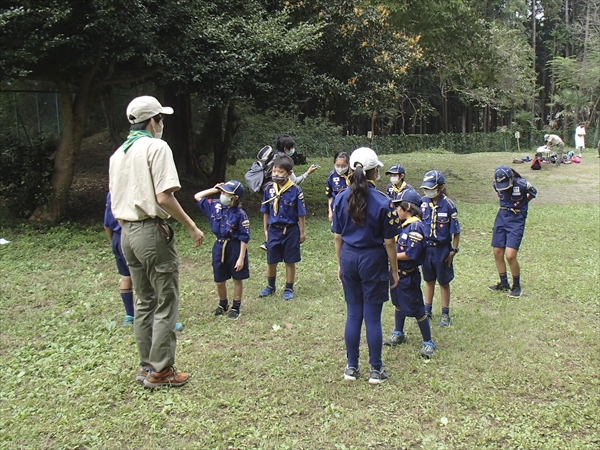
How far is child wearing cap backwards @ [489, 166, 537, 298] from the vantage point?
6246 mm

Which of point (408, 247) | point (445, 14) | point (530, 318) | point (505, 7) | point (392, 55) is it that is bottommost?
point (530, 318)

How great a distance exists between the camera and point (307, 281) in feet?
23.3

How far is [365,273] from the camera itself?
13.2 ft

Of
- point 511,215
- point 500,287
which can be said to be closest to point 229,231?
point 511,215

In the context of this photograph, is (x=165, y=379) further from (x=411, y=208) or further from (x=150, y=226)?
(x=411, y=208)

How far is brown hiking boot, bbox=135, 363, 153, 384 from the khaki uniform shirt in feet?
3.89

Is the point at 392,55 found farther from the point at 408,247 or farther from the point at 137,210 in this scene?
the point at 137,210

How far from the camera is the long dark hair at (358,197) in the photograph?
3.93 meters

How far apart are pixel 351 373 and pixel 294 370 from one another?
1.64 feet

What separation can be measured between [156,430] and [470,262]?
19.0ft

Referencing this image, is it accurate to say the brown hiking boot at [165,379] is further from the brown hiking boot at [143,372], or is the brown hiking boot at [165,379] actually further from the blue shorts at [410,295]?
the blue shorts at [410,295]

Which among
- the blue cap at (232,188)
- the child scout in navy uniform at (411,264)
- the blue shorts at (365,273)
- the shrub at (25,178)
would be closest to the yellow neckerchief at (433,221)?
the child scout in navy uniform at (411,264)

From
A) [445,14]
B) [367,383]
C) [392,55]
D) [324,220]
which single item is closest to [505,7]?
[445,14]

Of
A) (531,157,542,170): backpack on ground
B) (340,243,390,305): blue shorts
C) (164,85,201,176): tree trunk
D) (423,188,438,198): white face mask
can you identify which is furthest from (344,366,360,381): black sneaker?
(531,157,542,170): backpack on ground
